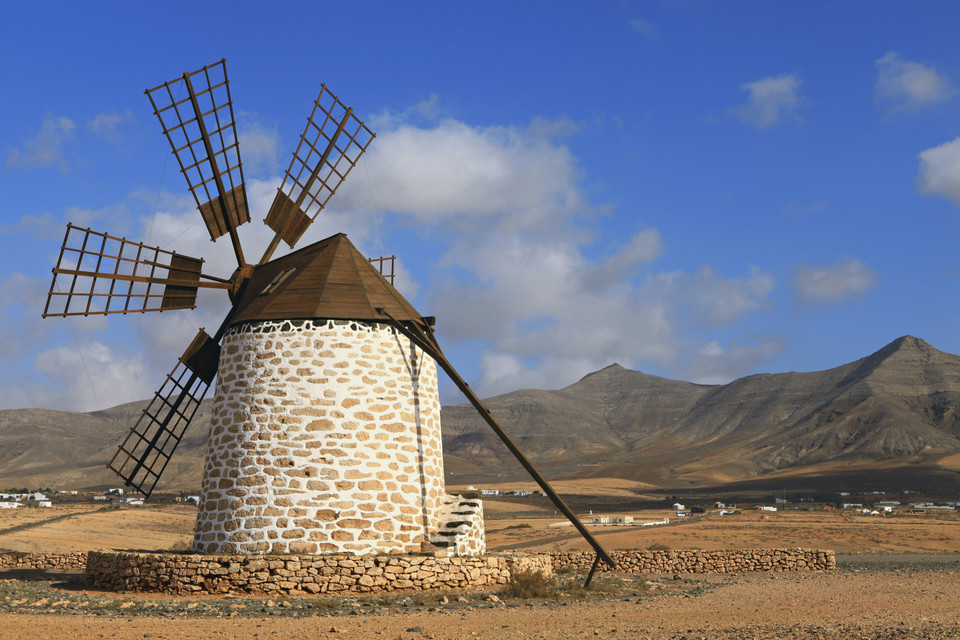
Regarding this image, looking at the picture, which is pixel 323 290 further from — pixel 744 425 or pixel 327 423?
pixel 744 425

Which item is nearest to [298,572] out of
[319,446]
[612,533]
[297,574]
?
[297,574]

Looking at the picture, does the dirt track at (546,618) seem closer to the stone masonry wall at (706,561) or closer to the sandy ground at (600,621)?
the sandy ground at (600,621)

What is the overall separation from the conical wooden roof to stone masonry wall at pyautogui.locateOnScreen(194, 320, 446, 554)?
0.24m

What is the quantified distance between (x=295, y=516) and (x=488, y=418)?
3944mm

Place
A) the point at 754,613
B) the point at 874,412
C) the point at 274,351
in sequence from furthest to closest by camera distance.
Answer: the point at 874,412, the point at 274,351, the point at 754,613

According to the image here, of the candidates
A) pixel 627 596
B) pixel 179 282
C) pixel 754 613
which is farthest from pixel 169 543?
pixel 754 613

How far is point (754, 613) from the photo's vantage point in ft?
40.6

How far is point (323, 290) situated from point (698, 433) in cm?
13973

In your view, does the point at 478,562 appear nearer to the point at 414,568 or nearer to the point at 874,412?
the point at 414,568

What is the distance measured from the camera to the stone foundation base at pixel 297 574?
13961 mm

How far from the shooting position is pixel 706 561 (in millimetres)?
21359

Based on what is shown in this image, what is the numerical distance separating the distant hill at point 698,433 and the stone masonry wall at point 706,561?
227 feet

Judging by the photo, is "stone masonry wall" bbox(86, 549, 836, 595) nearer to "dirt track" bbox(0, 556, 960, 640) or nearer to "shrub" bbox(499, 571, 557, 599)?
"shrub" bbox(499, 571, 557, 599)

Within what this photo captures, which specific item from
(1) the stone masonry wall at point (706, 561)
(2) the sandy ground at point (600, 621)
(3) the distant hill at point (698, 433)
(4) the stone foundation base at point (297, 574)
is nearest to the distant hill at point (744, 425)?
(3) the distant hill at point (698, 433)
